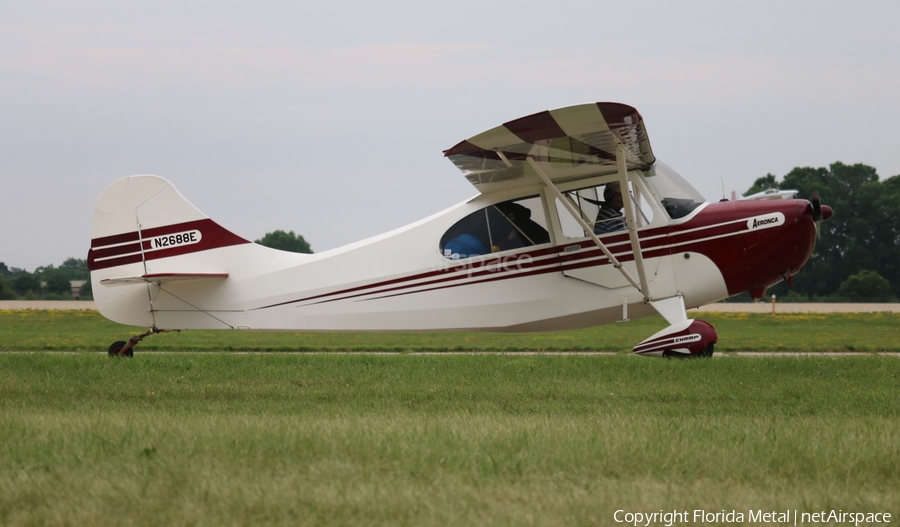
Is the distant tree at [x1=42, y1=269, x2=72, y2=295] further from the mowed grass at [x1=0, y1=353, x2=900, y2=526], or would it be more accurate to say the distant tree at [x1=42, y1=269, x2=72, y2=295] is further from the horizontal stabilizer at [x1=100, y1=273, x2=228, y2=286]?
the mowed grass at [x1=0, y1=353, x2=900, y2=526]

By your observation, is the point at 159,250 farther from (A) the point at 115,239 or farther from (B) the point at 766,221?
(B) the point at 766,221

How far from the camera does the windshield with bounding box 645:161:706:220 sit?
11.3 meters

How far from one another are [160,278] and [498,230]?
4.65 metres

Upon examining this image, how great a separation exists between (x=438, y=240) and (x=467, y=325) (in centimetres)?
122

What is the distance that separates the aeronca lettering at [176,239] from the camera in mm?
12148

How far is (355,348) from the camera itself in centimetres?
1809

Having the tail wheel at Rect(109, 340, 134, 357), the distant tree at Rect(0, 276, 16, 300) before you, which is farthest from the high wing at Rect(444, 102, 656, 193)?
the distant tree at Rect(0, 276, 16, 300)

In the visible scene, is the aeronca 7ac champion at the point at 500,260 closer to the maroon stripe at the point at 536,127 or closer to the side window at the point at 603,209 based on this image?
the side window at the point at 603,209

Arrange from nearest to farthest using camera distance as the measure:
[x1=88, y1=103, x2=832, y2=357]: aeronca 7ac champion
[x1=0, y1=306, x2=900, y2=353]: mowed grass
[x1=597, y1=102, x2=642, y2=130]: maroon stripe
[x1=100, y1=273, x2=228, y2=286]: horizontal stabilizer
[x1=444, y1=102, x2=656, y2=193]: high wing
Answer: [x1=597, y1=102, x2=642, y2=130]: maroon stripe < [x1=444, y1=102, x2=656, y2=193]: high wing < [x1=88, y1=103, x2=832, y2=357]: aeronca 7ac champion < [x1=100, y1=273, x2=228, y2=286]: horizontal stabilizer < [x1=0, y1=306, x2=900, y2=353]: mowed grass

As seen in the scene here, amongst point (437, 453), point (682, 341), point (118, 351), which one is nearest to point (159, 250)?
point (118, 351)

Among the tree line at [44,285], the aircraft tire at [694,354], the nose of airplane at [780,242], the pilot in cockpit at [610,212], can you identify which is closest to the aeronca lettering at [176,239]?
the pilot in cockpit at [610,212]

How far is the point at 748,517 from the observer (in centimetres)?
389

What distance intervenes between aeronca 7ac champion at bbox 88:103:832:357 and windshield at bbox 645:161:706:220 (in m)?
0.02

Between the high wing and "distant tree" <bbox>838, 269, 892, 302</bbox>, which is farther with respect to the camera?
"distant tree" <bbox>838, 269, 892, 302</bbox>
